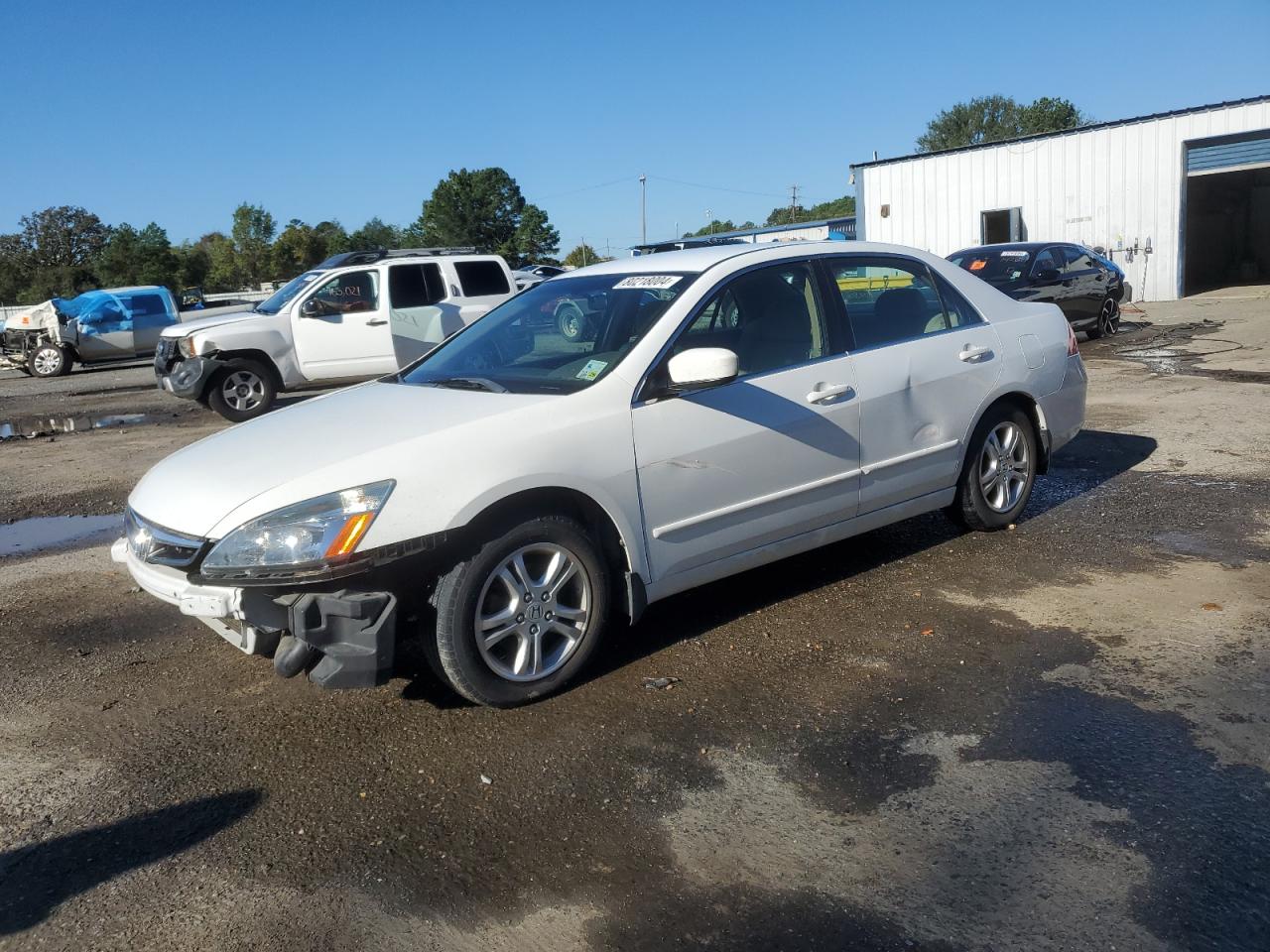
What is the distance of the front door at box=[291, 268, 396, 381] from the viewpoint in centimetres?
1361

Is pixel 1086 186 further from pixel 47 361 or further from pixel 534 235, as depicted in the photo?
pixel 534 235

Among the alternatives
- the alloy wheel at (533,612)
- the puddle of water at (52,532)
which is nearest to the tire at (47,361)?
the puddle of water at (52,532)

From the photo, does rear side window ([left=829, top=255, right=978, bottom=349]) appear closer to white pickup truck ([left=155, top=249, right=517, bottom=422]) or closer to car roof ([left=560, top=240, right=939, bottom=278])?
car roof ([left=560, top=240, right=939, bottom=278])

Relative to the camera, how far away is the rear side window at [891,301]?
17.3ft

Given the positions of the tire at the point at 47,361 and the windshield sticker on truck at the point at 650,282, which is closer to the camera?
the windshield sticker on truck at the point at 650,282

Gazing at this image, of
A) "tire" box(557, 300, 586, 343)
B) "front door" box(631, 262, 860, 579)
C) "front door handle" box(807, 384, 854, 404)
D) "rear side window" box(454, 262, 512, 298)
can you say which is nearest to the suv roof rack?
"rear side window" box(454, 262, 512, 298)

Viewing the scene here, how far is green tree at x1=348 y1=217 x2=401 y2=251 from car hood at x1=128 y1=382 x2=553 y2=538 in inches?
3312

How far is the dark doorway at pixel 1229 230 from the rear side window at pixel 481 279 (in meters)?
27.3

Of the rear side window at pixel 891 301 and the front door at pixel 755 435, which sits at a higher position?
the rear side window at pixel 891 301

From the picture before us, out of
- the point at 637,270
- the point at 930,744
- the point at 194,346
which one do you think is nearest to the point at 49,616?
the point at 637,270

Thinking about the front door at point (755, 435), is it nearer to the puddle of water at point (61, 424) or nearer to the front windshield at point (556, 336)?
the front windshield at point (556, 336)

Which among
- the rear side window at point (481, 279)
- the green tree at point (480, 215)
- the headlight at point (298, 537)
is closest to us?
the headlight at point (298, 537)

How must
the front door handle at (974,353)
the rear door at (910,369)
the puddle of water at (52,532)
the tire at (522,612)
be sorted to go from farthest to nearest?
the puddle of water at (52,532)
the front door handle at (974,353)
the rear door at (910,369)
the tire at (522,612)

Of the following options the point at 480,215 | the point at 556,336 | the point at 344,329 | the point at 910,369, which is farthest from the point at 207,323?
the point at 480,215
